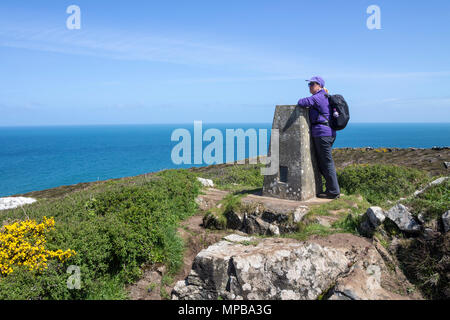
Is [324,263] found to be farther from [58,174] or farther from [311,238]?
[58,174]

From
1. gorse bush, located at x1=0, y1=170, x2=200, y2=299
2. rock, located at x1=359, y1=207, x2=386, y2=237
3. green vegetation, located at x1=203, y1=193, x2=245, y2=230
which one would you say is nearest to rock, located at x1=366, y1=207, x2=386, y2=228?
rock, located at x1=359, y1=207, x2=386, y2=237

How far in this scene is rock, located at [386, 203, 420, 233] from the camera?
6.27 meters

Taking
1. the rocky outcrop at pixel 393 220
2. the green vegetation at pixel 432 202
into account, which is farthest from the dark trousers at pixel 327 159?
the green vegetation at pixel 432 202

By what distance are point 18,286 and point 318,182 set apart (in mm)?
8401

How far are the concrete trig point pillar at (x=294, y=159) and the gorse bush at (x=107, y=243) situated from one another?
3612 millimetres

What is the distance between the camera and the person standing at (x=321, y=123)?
30.1 ft

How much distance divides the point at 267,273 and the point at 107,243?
3.62m

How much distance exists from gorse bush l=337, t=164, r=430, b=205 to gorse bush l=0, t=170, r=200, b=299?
7.30 meters

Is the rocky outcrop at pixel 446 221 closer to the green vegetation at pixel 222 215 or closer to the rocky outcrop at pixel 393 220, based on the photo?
the rocky outcrop at pixel 393 220

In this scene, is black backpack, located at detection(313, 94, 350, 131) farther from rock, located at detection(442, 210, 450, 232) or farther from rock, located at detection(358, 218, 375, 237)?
rock, located at detection(442, 210, 450, 232)

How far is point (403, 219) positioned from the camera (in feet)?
21.1

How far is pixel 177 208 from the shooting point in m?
10.6

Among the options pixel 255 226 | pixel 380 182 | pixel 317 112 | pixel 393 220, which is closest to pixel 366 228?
pixel 393 220
